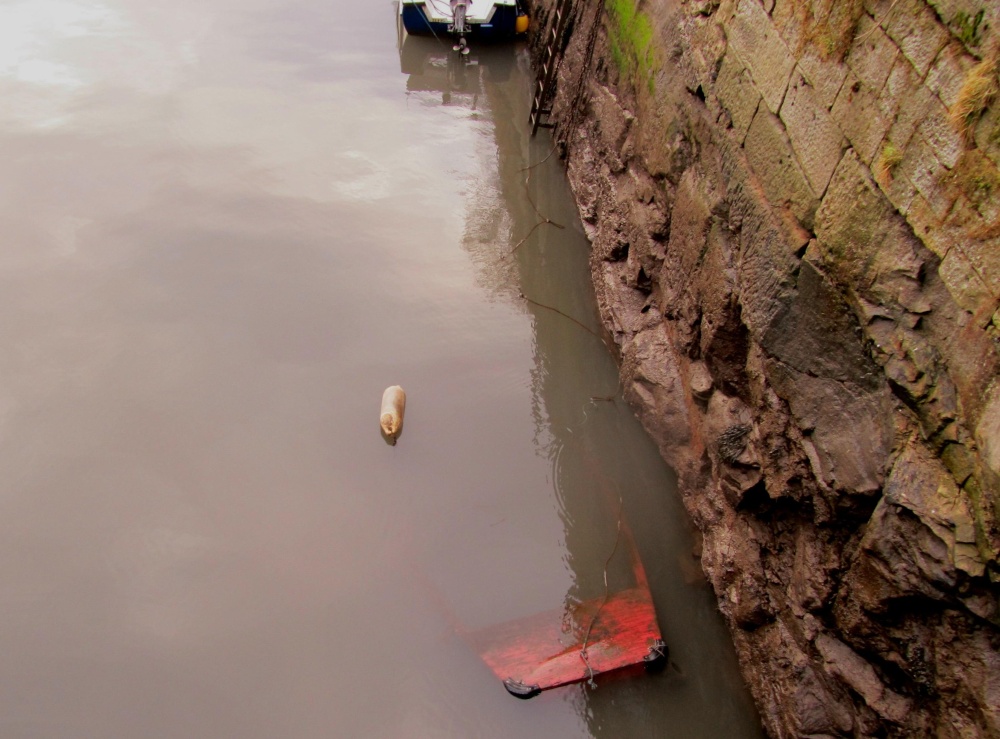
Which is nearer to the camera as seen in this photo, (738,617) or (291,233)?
(738,617)

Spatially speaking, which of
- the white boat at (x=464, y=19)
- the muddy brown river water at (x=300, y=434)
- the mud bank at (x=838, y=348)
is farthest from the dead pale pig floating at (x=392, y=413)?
the white boat at (x=464, y=19)

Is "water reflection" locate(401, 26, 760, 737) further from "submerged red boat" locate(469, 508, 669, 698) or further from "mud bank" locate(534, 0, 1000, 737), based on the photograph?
"mud bank" locate(534, 0, 1000, 737)

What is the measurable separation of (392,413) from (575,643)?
239 centimetres

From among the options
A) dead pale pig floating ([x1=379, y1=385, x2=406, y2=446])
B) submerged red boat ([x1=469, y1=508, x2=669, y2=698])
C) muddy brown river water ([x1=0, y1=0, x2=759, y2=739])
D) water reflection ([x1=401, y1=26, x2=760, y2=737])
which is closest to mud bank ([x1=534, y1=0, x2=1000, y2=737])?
water reflection ([x1=401, y1=26, x2=760, y2=737])

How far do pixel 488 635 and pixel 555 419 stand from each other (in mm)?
2123

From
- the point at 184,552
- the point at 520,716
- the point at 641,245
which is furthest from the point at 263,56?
the point at 520,716

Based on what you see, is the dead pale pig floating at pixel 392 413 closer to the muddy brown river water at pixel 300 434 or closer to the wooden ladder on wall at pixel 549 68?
the muddy brown river water at pixel 300 434

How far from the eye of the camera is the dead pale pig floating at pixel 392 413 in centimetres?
608

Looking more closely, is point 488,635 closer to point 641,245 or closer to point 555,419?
point 555,419

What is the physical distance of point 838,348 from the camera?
3.96 meters

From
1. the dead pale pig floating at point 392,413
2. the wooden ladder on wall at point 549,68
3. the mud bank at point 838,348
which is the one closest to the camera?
the mud bank at point 838,348

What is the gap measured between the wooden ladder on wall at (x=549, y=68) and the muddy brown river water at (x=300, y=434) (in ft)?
1.03

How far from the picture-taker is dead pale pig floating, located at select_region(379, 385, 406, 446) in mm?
6078

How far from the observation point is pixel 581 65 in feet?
29.8
